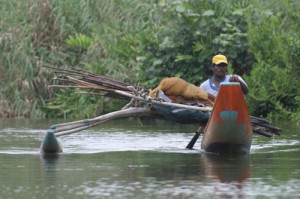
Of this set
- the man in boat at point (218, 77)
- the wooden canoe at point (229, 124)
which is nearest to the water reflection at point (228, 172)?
the wooden canoe at point (229, 124)

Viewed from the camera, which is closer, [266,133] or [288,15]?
[266,133]

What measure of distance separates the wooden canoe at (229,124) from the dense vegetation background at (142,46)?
7.34m

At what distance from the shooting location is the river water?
41.9 feet

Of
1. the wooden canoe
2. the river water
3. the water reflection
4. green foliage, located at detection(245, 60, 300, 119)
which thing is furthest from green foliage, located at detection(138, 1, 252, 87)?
the water reflection

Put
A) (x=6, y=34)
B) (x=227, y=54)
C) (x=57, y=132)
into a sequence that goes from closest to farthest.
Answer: (x=57, y=132), (x=227, y=54), (x=6, y=34)

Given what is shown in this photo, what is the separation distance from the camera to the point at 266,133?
18.1 metres

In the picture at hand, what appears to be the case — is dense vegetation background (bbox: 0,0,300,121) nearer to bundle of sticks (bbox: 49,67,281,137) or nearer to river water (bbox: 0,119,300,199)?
river water (bbox: 0,119,300,199)

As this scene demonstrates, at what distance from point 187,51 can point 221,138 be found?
385 inches

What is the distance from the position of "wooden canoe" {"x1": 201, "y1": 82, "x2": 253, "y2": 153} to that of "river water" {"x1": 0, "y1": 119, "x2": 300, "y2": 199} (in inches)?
8.5

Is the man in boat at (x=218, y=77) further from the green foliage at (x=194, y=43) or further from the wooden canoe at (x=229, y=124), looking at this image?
the green foliage at (x=194, y=43)

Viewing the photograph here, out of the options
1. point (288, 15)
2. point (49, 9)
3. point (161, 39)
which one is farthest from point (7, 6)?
point (288, 15)

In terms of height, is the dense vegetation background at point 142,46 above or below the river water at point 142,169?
above

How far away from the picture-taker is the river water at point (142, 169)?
12766 mm

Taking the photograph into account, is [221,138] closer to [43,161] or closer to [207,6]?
[43,161]
